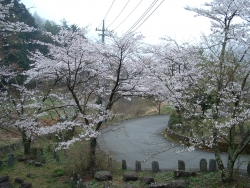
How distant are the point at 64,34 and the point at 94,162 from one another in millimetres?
4578

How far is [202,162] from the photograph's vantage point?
7.57 metres

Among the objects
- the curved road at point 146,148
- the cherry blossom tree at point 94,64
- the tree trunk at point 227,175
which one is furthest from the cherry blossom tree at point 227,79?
the cherry blossom tree at point 94,64

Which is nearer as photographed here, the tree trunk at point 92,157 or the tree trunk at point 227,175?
the tree trunk at point 227,175

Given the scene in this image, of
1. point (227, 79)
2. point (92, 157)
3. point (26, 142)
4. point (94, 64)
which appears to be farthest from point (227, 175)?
point (26, 142)

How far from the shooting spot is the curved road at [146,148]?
9.38m

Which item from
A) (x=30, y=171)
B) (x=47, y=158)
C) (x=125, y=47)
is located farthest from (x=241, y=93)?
(x=47, y=158)

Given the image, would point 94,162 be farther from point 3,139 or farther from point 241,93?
point 3,139

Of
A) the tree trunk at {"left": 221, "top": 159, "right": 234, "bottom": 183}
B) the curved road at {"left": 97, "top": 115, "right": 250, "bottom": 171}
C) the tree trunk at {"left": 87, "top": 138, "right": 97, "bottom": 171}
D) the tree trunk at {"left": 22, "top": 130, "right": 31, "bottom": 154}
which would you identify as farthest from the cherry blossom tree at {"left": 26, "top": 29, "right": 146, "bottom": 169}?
the tree trunk at {"left": 221, "top": 159, "right": 234, "bottom": 183}

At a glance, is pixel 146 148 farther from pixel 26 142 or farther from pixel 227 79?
pixel 227 79

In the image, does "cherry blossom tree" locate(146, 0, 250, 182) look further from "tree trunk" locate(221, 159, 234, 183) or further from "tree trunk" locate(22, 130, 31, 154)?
"tree trunk" locate(22, 130, 31, 154)

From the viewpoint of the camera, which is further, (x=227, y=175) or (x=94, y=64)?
(x=94, y=64)

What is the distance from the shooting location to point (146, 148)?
12.0 m

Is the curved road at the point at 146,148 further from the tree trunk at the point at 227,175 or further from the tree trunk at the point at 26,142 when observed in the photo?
the tree trunk at the point at 26,142

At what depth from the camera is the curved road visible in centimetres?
938
